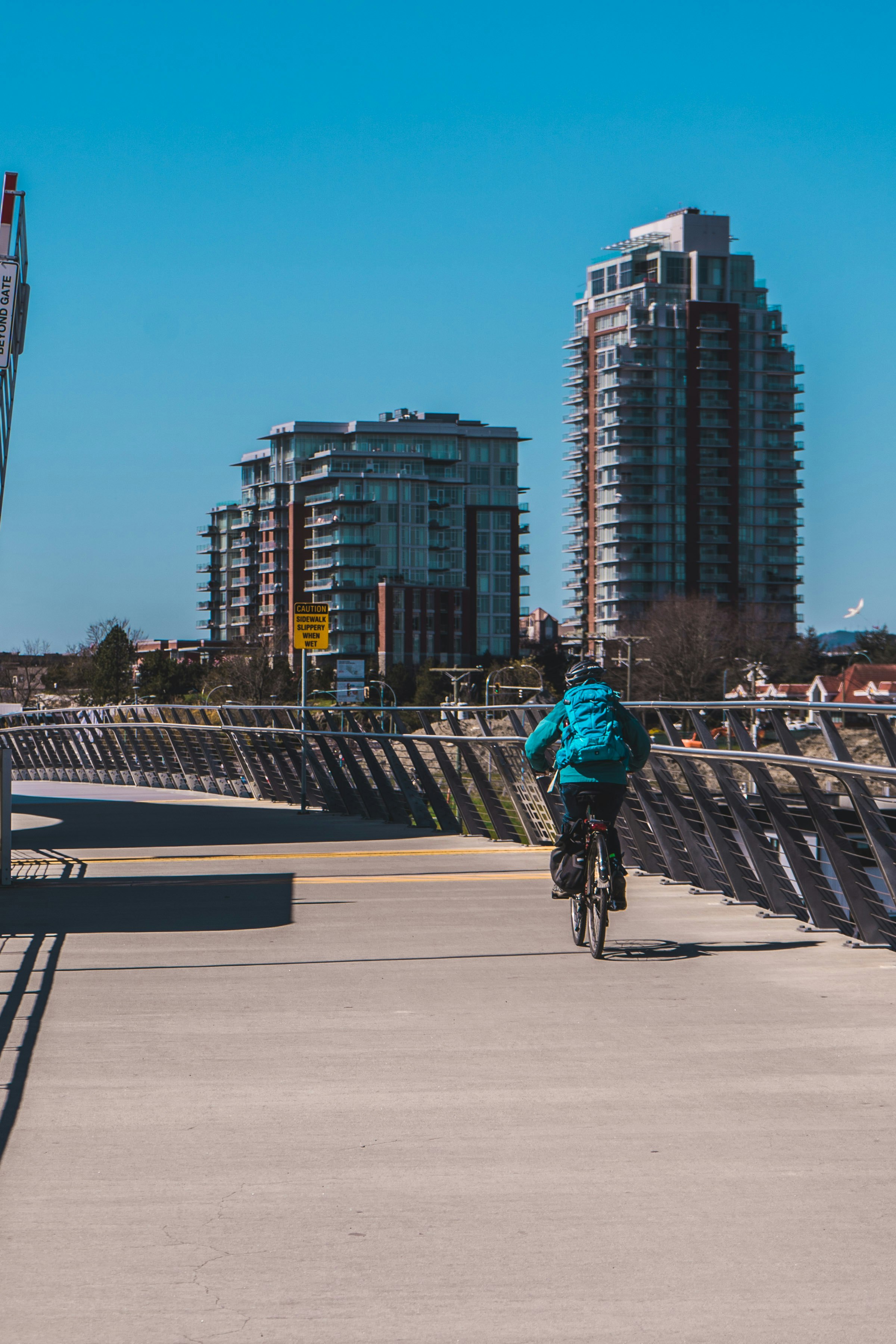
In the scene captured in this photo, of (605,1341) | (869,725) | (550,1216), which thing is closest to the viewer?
(605,1341)

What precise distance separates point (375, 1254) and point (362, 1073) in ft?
6.64

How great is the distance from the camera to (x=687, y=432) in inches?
6457

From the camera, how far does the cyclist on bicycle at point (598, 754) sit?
9.25 m

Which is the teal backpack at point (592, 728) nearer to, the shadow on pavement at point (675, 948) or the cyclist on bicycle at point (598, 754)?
the cyclist on bicycle at point (598, 754)

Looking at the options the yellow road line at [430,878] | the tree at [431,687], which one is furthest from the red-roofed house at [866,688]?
the tree at [431,687]

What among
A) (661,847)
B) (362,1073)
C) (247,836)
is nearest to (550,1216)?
(362,1073)

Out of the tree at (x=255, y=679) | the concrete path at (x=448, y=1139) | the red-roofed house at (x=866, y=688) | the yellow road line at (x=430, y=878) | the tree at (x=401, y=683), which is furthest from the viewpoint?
the tree at (x=401, y=683)

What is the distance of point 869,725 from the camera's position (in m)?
8.55

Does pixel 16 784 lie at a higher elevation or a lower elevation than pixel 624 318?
lower

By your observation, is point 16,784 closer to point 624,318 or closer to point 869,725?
point 869,725

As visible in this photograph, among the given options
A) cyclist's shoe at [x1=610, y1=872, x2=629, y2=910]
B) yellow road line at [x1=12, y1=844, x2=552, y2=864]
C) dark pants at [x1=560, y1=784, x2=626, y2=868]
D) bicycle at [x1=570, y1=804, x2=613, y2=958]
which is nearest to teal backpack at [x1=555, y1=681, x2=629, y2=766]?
dark pants at [x1=560, y1=784, x2=626, y2=868]

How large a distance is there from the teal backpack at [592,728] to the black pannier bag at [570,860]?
0.38 meters

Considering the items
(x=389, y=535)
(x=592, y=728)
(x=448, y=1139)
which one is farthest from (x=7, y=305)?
(x=389, y=535)

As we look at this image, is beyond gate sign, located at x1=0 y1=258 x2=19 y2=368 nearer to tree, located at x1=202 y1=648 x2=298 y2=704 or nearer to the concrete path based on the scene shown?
the concrete path
